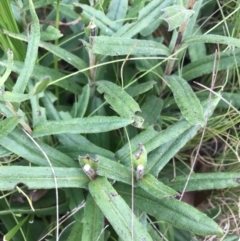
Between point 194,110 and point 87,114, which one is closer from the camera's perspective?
point 194,110

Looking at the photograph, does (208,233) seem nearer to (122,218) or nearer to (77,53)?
(122,218)

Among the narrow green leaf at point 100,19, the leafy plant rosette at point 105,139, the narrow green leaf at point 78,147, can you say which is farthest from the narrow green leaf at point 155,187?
the narrow green leaf at point 100,19

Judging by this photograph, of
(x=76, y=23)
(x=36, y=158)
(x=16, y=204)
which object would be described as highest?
(x=76, y=23)

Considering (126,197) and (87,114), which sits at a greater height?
(87,114)

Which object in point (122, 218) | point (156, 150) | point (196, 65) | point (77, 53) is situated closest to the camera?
point (122, 218)

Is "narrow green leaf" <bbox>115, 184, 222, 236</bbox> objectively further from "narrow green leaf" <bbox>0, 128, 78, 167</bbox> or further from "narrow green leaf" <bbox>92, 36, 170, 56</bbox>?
"narrow green leaf" <bbox>92, 36, 170, 56</bbox>

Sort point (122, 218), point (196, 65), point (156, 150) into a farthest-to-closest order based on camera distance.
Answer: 1. point (196, 65)
2. point (156, 150)
3. point (122, 218)

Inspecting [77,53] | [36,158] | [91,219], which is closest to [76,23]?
[77,53]
